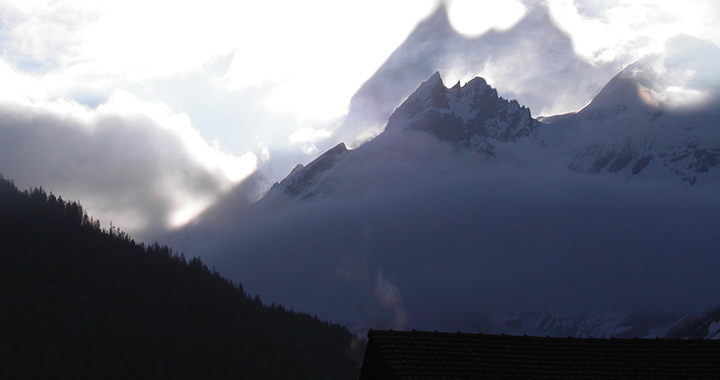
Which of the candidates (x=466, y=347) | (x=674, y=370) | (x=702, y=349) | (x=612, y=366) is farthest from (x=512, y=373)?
(x=702, y=349)

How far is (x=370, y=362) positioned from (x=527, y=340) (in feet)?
20.5

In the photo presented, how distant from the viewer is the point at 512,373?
31.8 meters

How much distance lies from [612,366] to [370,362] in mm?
9258

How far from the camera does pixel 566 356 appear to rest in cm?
3388

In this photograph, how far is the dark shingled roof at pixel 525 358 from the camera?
31859 millimetres

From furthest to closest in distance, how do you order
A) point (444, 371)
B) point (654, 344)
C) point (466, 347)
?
1. point (654, 344)
2. point (466, 347)
3. point (444, 371)

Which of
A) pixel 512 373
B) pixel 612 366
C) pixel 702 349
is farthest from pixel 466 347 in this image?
pixel 702 349

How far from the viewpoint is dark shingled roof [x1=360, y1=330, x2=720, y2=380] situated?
31.9 meters

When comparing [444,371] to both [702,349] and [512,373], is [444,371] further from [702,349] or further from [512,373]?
[702,349]

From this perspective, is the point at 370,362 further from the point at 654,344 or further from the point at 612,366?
the point at 654,344

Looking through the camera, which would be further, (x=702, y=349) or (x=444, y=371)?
(x=702, y=349)

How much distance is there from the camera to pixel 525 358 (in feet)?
109

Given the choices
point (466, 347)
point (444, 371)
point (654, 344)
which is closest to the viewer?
point (444, 371)

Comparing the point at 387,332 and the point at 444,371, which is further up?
the point at 387,332
